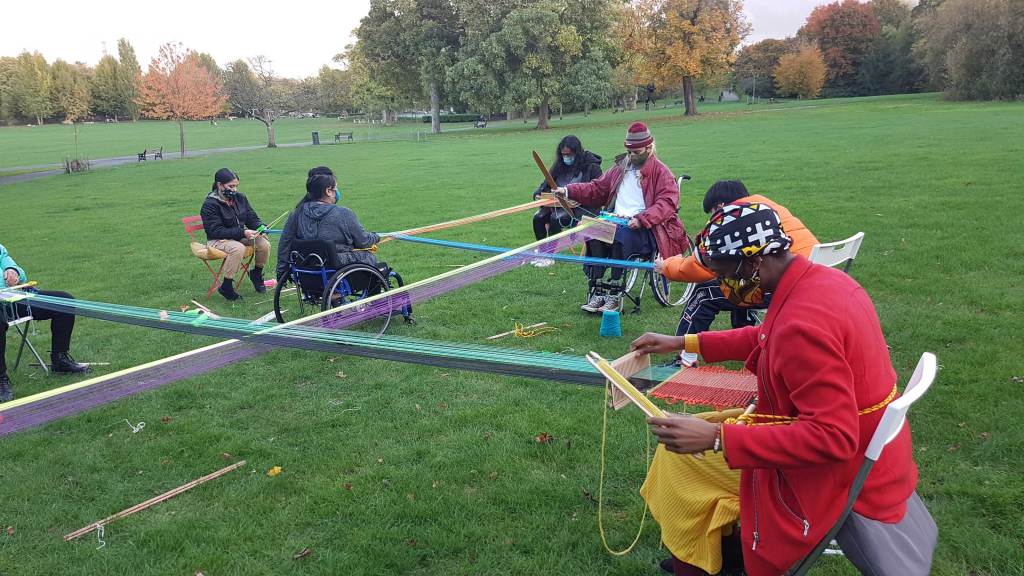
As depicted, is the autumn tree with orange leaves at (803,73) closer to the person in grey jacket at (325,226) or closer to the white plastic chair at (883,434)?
the person in grey jacket at (325,226)

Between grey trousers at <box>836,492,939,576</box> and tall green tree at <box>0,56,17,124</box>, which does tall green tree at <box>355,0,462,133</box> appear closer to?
grey trousers at <box>836,492,939,576</box>

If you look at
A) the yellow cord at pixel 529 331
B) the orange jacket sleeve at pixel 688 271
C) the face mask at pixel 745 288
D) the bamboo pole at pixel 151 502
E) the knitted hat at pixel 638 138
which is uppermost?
the knitted hat at pixel 638 138

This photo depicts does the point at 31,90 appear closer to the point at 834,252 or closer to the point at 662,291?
the point at 662,291

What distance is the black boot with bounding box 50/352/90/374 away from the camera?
20.8ft

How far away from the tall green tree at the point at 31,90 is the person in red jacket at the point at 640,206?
94619 mm

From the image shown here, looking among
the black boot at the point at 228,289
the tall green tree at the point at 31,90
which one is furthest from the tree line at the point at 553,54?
the tall green tree at the point at 31,90

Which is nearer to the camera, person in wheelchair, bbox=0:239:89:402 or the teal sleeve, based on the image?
person in wheelchair, bbox=0:239:89:402

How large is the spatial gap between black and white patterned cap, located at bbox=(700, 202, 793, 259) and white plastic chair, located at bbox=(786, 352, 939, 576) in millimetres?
571

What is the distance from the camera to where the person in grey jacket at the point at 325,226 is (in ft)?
23.0

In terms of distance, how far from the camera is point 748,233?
217 cm

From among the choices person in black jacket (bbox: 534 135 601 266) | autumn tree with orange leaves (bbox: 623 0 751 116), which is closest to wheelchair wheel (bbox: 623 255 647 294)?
person in black jacket (bbox: 534 135 601 266)

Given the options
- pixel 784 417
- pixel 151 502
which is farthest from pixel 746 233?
pixel 151 502

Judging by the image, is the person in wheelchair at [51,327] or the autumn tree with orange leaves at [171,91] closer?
the person in wheelchair at [51,327]

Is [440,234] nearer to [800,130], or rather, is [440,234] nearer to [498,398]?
[498,398]
